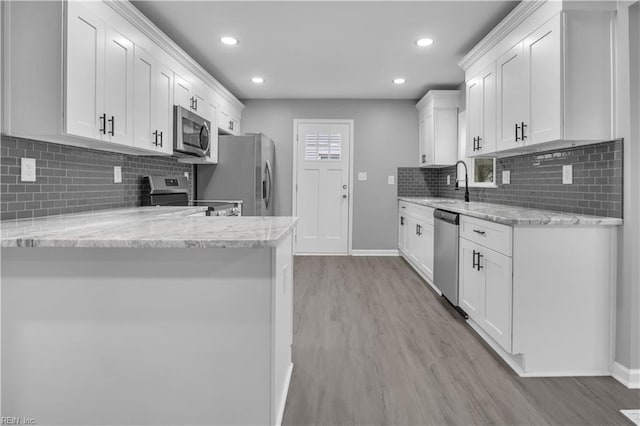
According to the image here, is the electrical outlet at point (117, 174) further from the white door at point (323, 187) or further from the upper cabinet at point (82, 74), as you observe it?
the white door at point (323, 187)

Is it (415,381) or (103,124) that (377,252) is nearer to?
(415,381)

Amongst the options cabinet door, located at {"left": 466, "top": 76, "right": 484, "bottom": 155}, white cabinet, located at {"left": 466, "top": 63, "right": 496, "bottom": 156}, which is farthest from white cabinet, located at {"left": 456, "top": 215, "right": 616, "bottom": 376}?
cabinet door, located at {"left": 466, "top": 76, "right": 484, "bottom": 155}

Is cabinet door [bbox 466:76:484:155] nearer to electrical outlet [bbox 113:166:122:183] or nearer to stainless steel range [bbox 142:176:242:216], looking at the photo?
stainless steel range [bbox 142:176:242:216]

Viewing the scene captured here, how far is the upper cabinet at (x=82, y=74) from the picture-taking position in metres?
1.89

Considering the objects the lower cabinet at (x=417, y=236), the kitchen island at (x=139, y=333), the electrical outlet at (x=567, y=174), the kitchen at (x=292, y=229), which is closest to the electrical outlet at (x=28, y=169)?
the kitchen at (x=292, y=229)

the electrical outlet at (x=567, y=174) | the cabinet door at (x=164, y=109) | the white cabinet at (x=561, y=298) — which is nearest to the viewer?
the white cabinet at (x=561, y=298)

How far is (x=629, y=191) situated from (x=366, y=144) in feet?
12.5

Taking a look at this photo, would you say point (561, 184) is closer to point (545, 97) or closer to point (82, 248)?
point (545, 97)

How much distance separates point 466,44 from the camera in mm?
3412

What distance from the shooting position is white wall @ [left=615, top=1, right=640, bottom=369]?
1926mm

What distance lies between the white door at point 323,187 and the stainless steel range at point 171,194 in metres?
1.60

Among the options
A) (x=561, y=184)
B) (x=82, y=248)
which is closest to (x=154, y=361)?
(x=82, y=248)

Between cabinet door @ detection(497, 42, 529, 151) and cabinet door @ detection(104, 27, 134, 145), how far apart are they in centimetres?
269

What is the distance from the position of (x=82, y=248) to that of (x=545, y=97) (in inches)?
102
